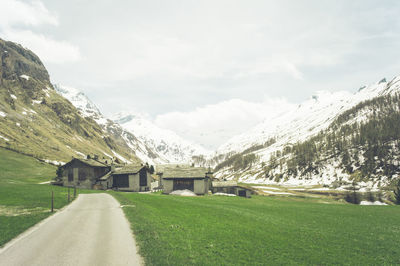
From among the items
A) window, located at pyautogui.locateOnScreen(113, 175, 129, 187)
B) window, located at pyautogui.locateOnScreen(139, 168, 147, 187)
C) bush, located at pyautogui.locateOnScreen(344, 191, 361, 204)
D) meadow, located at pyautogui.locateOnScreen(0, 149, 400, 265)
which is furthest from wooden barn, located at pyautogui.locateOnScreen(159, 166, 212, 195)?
Result: bush, located at pyautogui.locateOnScreen(344, 191, 361, 204)

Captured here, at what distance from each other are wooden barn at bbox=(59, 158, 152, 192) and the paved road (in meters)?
56.8

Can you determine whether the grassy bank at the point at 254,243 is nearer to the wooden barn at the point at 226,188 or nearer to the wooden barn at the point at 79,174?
the wooden barn at the point at 79,174

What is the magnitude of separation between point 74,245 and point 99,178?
72.5 metres

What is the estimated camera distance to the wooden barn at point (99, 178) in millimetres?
79438

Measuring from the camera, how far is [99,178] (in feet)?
273

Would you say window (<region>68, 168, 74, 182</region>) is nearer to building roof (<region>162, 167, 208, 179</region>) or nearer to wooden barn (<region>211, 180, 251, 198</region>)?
building roof (<region>162, 167, 208, 179</region>)

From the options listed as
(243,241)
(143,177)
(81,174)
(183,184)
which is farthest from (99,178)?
(243,241)

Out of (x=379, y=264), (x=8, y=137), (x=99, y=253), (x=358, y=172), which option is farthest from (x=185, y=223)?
(x=8, y=137)

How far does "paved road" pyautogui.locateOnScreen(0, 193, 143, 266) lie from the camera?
44.2 feet

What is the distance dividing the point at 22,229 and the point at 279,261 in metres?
20.2

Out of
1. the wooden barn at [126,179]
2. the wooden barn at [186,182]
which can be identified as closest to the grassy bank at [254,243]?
the wooden barn at [186,182]

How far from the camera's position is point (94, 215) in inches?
1057

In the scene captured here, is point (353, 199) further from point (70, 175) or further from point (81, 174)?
point (70, 175)

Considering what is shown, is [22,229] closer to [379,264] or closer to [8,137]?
[379,264]
